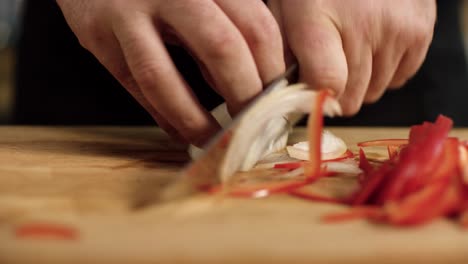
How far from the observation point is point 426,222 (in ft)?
2.57

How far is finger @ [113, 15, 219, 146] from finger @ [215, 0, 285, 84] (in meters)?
0.14

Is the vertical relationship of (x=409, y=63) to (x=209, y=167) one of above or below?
above

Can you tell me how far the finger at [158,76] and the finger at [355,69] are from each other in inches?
14.6

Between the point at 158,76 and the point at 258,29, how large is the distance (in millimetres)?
198

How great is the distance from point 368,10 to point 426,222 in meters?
0.63

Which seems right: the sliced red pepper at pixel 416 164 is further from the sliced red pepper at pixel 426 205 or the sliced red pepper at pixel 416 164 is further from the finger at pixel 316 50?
the finger at pixel 316 50

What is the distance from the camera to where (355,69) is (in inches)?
53.6

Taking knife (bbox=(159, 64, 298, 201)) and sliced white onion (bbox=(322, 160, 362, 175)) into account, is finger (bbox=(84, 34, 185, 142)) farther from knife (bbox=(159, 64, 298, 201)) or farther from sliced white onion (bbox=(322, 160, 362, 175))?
sliced white onion (bbox=(322, 160, 362, 175))

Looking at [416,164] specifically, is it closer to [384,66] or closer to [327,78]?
[327,78]

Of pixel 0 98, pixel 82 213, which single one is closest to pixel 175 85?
pixel 82 213

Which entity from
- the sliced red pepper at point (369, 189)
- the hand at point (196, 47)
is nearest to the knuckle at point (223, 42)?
the hand at point (196, 47)

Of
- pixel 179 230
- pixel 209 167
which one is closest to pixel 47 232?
pixel 179 230

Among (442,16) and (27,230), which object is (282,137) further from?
(442,16)

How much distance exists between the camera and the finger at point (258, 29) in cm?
110
